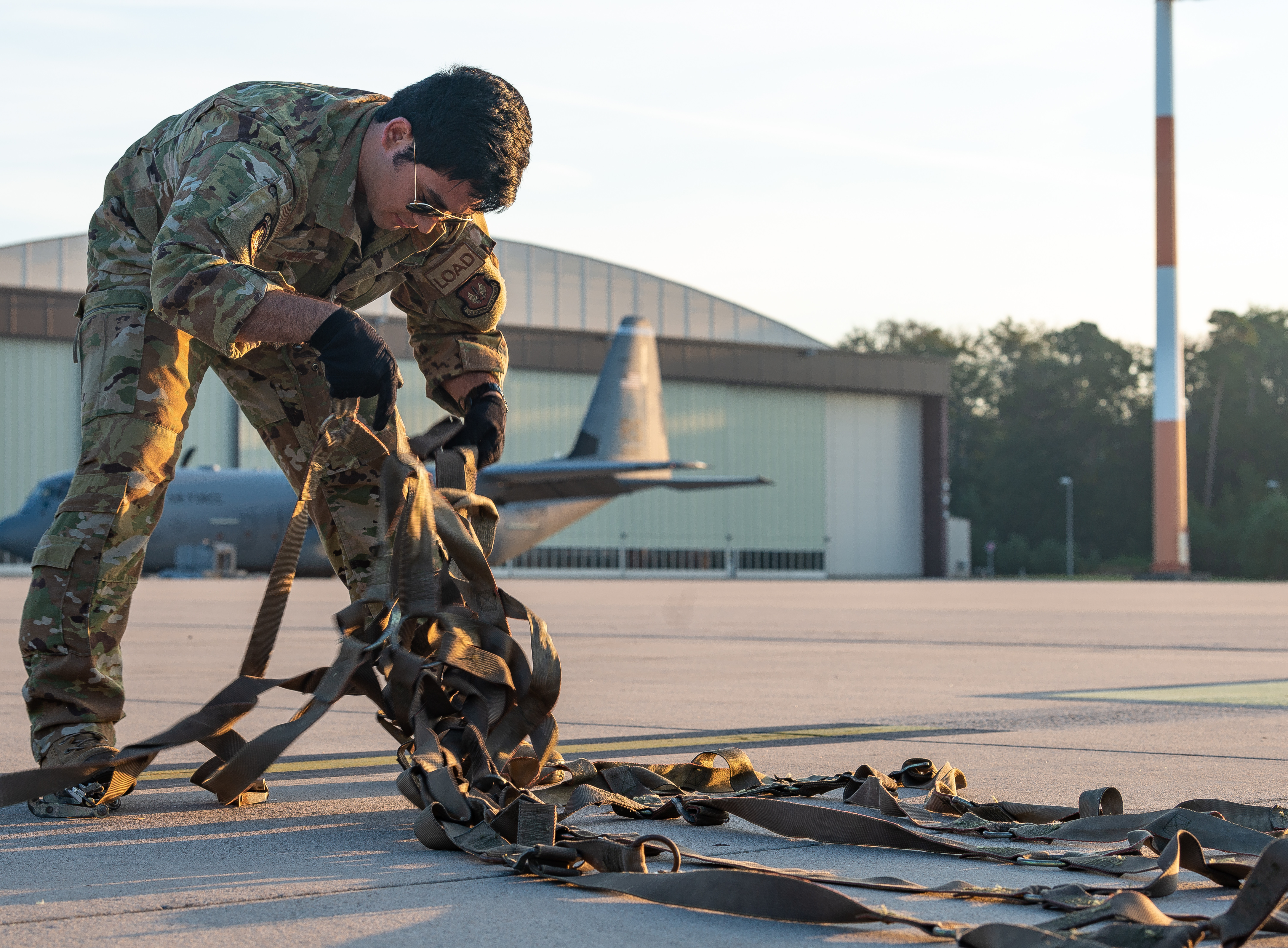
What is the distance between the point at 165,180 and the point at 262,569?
34.7 m

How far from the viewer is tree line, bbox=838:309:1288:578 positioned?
90750mm

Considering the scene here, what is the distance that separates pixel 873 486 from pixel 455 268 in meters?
56.8

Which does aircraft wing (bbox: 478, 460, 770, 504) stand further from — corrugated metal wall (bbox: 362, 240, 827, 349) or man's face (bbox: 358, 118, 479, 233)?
man's face (bbox: 358, 118, 479, 233)

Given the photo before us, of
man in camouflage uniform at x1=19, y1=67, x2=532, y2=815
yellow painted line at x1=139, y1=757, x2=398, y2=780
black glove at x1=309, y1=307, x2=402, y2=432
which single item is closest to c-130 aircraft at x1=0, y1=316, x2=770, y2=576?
yellow painted line at x1=139, y1=757, x2=398, y2=780

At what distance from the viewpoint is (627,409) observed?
127 feet

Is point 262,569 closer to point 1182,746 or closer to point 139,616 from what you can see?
point 139,616

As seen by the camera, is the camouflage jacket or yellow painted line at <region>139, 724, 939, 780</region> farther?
yellow painted line at <region>139, 724, 939, 780</region>

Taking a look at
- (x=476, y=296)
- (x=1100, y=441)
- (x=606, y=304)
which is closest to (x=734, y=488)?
(x=606, y=304)

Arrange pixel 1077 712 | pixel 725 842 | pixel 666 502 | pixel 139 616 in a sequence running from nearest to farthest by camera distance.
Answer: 1. pixel 725 842
2. pixel 1077 712
3. pixel 139 616
4. pixel 666 502

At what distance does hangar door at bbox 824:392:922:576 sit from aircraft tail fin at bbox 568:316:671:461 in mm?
20694

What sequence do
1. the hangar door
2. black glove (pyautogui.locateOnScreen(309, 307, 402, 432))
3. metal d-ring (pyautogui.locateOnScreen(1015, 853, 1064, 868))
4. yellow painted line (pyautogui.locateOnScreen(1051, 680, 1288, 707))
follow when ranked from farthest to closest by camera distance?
the hangar door < yellow painted line (pyautogui.locateOnScreen(1051, 680, 1288, 707)) < black glove (pyautogui.locateOnScreen(309, 307, 402, 432)) < metal d-ring (pyautogui.locateOnScreen(1015, 853, 1064, 868))

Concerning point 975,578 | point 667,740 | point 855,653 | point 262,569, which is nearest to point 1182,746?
point 667,740

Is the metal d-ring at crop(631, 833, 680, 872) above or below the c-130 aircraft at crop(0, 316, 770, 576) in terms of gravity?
below

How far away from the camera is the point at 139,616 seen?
15.0 meters
